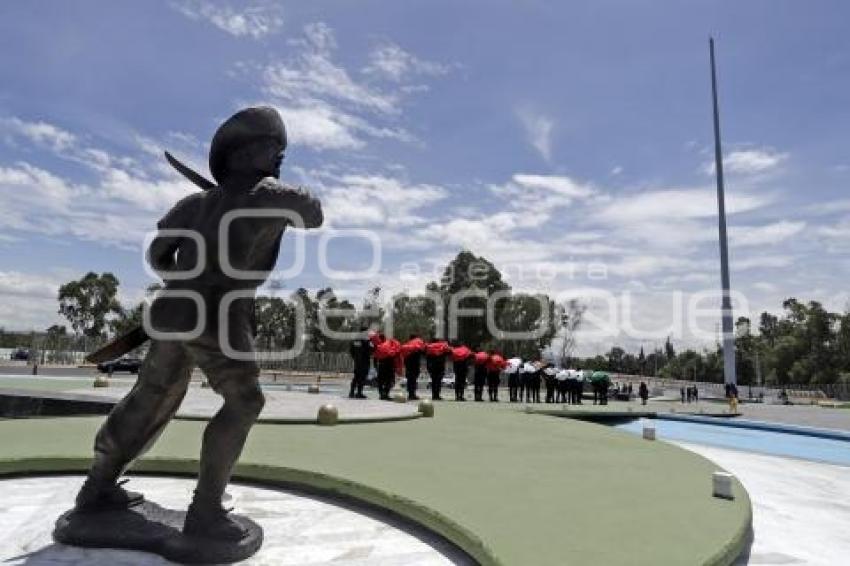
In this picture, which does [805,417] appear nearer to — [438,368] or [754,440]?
[754,440]

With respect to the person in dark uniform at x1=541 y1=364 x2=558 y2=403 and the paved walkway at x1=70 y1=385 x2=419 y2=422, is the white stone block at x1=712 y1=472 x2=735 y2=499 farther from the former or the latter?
the person in dark uniform at x1=541 y1=364 x2=558 y2=403

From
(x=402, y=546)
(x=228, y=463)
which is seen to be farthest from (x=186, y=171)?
(x=402, y=546)

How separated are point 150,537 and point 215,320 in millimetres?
1281

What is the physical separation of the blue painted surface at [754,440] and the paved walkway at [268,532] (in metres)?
10.1

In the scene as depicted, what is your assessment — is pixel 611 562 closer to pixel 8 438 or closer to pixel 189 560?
pixel 189 560

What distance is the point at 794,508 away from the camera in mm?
6762

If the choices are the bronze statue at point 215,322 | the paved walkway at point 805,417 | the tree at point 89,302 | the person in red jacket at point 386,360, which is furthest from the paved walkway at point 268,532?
the tree at point 89,302

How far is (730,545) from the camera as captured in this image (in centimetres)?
388

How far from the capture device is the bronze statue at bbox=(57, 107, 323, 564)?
3.76m

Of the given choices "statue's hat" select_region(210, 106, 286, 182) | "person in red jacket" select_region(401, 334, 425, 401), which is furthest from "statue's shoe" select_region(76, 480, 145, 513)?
"person in red jacket" select_region(401, 334, 425, 401)

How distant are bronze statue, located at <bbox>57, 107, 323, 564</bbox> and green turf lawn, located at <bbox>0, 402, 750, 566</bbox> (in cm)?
142

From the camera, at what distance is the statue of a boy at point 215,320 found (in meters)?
3.76

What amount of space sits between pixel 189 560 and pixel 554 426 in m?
7.74

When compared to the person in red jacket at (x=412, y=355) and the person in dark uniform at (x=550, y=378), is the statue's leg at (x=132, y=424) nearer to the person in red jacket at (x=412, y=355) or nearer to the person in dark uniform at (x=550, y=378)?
the person in red jacket at (x=412, y=355)
